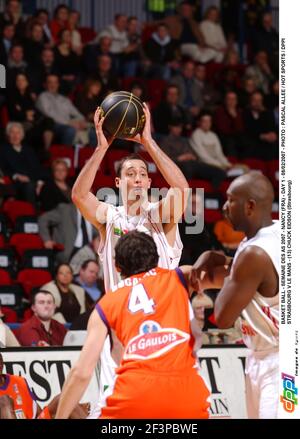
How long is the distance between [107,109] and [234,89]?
9364 millimetres

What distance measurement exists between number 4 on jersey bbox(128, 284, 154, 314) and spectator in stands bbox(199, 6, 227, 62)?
12016 mm

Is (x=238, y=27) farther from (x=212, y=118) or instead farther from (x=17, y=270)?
(x=17, y=270)

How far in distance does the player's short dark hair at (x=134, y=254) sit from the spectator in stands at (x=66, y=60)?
965 centimetres

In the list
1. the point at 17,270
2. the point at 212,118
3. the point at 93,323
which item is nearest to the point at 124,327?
the point at 93,323

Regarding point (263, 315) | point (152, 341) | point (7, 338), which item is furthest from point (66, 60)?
point (152, 341)

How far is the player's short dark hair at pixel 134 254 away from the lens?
5.43 m

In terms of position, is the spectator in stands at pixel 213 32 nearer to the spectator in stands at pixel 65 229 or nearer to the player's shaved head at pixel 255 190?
the spectator in stands at pixel 65 229

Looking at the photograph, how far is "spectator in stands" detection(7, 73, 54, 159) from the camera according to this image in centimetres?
1362

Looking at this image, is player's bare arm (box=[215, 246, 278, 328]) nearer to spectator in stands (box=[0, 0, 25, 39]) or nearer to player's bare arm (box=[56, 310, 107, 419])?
player's bare arm (box=[56, 310, 107, 419])

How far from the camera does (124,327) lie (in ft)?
17.5

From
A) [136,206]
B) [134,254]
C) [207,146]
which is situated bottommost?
[134,254]

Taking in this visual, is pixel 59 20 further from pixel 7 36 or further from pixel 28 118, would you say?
pixel 28 118

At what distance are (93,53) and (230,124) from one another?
7.95 feet

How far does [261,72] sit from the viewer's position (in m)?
16.8
